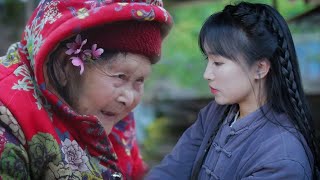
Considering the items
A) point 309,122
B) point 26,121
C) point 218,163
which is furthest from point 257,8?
point 26,121

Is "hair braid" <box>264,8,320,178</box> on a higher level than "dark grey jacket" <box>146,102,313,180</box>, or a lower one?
higher

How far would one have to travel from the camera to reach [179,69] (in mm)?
8945

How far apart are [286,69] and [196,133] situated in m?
0.42

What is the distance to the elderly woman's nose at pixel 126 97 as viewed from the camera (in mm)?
1356

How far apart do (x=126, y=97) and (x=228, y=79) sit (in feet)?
1.08

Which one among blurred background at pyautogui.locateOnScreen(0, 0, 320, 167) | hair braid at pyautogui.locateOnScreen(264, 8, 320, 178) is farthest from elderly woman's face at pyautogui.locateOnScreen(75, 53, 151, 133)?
blurred background at pyautogui.locateOnScreen(0, 0, 320, 167)

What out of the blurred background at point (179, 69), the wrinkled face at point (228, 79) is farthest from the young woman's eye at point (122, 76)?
the blurred background at point (179, 69)

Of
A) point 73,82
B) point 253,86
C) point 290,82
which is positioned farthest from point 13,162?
point 290,82

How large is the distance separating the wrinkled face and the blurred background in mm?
3330

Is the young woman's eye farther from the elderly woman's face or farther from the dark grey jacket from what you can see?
the dark grey jacket

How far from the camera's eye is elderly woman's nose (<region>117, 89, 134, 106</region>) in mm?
1356

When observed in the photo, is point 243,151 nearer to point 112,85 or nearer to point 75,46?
point 112,85

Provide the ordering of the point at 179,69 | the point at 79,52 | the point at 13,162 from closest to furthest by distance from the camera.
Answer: the point at 13,162 → the point at 79,52 → the point at 179,69

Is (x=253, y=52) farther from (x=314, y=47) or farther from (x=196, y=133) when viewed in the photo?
(x=314, y=47)
